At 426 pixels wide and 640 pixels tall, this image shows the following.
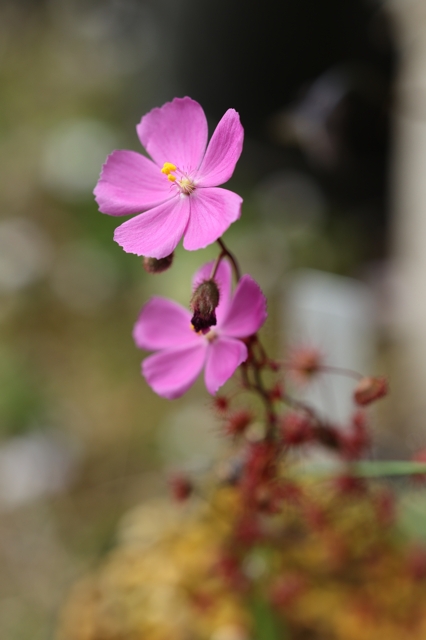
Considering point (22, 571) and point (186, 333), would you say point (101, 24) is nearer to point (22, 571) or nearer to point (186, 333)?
point (22, 571)

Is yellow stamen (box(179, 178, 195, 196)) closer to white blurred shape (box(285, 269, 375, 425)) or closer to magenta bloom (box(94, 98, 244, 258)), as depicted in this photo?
magenta bloom (box(94, 98, 244, 258))

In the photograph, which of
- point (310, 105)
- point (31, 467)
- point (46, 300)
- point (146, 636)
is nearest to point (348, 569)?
point (146, 636)

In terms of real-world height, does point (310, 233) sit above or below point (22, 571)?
above

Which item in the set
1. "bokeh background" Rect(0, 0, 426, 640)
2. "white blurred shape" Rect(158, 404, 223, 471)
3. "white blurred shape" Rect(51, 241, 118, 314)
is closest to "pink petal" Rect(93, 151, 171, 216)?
"bokeh background" Rect(0, 0, 426, 640)

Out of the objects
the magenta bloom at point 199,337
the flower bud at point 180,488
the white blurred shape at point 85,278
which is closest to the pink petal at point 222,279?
the magenta bloom at point 199,337

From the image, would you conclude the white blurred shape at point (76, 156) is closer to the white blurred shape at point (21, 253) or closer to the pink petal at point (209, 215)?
the white blurred shape at point (21, 253)

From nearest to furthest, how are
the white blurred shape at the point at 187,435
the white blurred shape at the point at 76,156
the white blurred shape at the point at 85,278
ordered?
the white blurred shape at the point at 187,435, the white blurred shape at the point at 85,278, the white blurred shape at the point at 76,156
